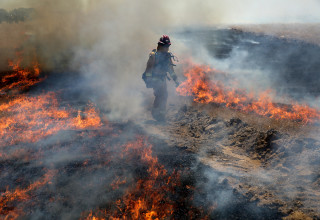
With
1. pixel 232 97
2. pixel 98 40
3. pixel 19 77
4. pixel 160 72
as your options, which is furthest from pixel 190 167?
pixel 98 40

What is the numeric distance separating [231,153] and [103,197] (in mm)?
3012

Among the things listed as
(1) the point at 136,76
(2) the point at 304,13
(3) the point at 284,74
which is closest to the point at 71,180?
(1) the point at 136,76

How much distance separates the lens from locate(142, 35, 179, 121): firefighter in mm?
6391

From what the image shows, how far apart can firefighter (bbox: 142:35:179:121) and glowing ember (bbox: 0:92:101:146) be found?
6.25 feet

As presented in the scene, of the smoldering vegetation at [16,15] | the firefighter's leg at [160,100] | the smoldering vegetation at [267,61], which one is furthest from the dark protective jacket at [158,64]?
the smoldering vegetation at [16,15]

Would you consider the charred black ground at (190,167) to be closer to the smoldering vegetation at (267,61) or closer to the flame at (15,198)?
the flame at (15,198)

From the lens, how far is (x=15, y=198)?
3.48 meters

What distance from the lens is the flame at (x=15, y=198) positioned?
3227mm

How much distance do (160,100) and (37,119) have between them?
3.76 meters

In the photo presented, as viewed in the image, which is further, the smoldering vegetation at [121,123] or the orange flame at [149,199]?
the smoldering vegetation at [121,123]

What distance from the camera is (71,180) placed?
12.8 feet

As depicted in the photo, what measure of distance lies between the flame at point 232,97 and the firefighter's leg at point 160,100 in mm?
1543

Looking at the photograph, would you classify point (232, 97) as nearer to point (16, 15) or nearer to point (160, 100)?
point (160, 100)

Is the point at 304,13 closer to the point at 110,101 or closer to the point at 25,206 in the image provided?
the point at 110,101
